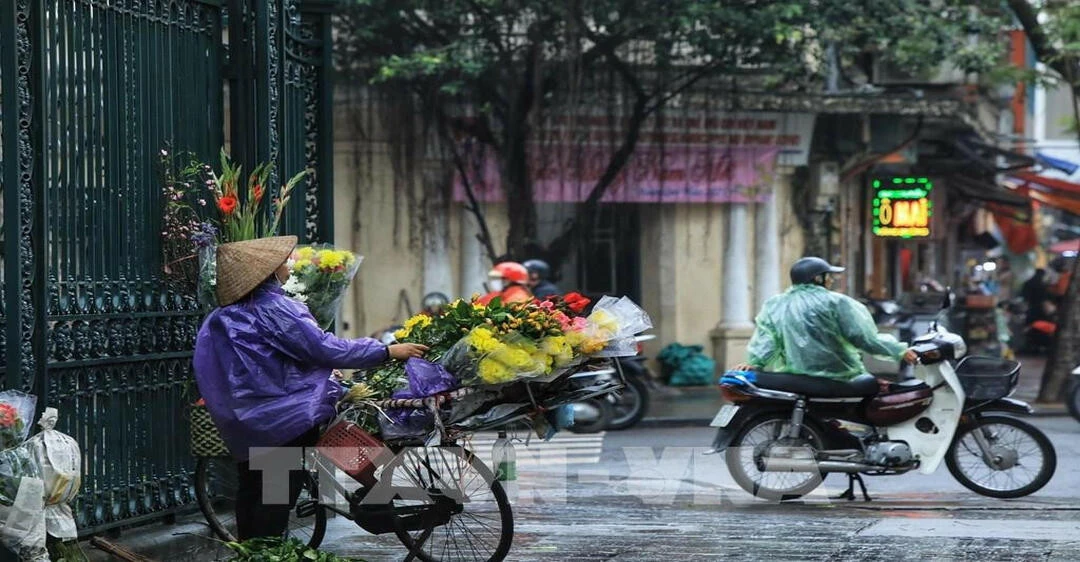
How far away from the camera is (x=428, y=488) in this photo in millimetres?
7551

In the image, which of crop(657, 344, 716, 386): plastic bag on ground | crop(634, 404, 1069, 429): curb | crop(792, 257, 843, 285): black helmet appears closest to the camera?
crop(792, 257, 843, 285): black helmet

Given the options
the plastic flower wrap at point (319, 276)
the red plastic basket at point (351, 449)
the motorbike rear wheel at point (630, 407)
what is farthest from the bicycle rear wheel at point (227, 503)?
the motorbike rear wheel at point (630, 407)

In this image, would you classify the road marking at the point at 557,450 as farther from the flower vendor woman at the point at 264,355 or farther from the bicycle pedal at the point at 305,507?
the flower vendor woman at the point at 264,355

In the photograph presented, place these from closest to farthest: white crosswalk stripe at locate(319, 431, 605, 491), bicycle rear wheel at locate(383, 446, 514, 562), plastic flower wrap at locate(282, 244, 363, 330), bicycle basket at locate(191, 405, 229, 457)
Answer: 1. bicycle rear wheel at locate(383, 446, 514, 562)
2. bicycle basket at locate(191, 405, 229, 457)
3. plastic flower wrap at locate(282, 244, 363, 330)
4. white crosswalk stripe at locate(319, 431, 605, 491)

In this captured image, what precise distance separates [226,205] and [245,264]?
0.66 m

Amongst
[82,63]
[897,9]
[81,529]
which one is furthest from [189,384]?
[897,9]

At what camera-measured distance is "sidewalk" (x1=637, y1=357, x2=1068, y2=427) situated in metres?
17.5

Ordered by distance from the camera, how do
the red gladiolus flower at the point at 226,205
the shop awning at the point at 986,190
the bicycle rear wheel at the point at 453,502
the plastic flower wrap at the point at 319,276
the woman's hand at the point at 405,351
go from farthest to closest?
1. the shop awning at the point at 986,190
2. the plastic flower wrap at the point at 319,276
3. the red gladiolus flower at the point at 226,205
4. the bicycle rear wheel at the point at 453,502
5. the woman's hand at the point at 405,351

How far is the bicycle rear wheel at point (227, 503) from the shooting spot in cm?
784

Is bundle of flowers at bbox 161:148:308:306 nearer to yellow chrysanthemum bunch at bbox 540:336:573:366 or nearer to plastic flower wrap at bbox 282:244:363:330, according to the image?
plastic flower wrap at bbox 282:244:363:330

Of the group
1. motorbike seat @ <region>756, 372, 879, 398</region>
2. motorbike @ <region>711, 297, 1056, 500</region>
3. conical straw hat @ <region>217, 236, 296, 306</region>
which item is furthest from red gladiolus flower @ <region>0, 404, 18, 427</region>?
motorbike seat @ <region>756, 372, 879, 398</region>

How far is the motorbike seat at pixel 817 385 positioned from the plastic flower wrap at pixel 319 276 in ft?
11.4

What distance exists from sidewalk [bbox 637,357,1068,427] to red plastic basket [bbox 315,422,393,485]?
31.3ft

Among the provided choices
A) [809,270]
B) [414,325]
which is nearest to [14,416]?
[414,325]
